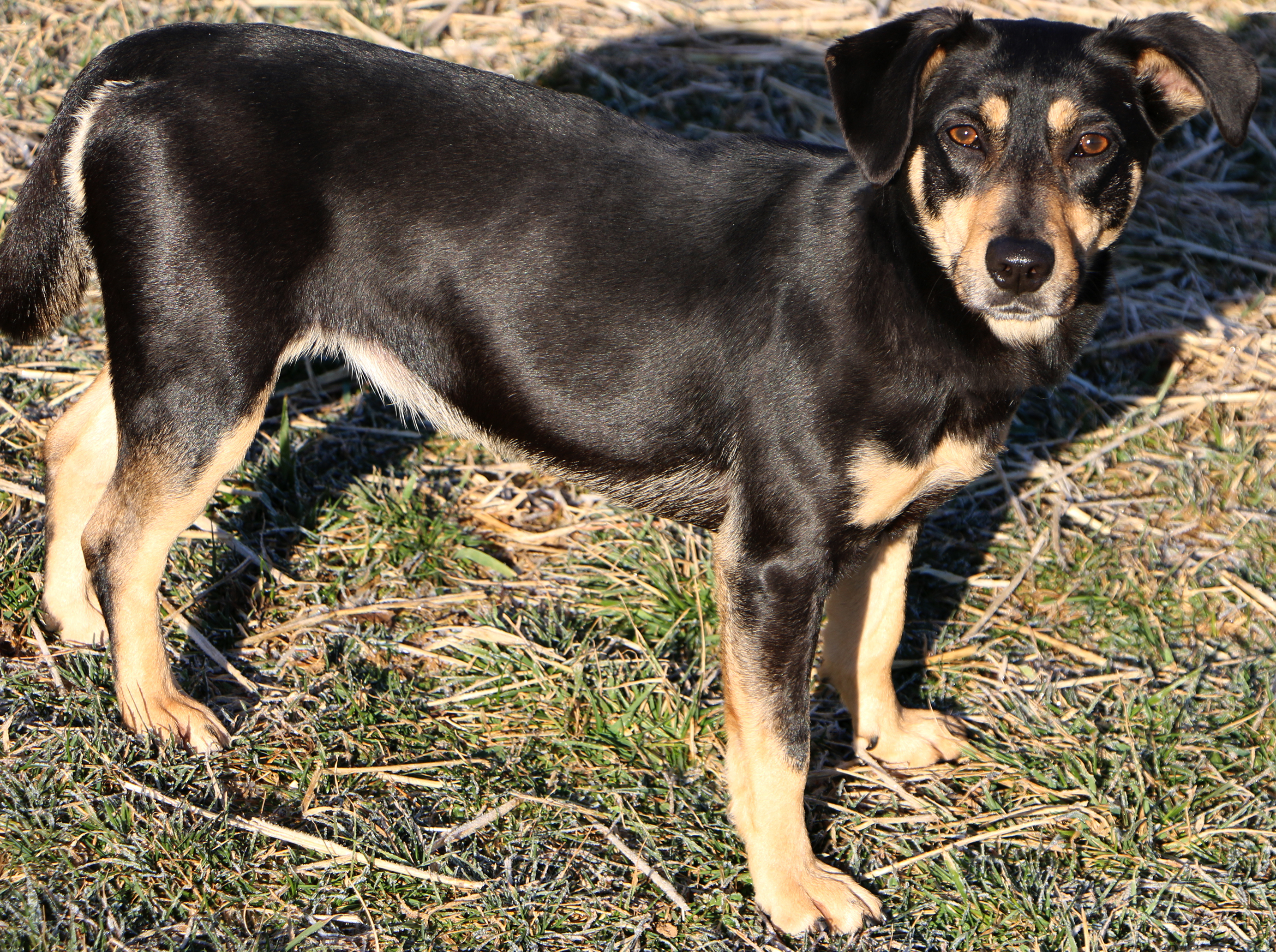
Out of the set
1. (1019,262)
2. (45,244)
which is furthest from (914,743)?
(45,244)

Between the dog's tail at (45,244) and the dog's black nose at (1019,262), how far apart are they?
258cm

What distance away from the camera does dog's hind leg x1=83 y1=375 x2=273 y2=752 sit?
3.31 meters

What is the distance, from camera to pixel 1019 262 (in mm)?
2793

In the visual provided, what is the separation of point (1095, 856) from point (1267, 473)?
227 cm

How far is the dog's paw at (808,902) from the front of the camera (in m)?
3.21

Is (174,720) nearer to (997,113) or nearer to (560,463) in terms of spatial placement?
(560,463)

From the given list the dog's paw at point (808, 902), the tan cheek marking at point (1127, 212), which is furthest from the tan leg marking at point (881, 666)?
the tan cheek marking at point (1127, 212)

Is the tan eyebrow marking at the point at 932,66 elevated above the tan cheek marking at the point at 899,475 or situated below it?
above

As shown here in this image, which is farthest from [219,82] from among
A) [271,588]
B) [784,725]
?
[784,725]

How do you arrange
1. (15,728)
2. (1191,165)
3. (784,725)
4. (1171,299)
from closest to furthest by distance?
(784,725), (15,728), (1171,299), (1191,165)

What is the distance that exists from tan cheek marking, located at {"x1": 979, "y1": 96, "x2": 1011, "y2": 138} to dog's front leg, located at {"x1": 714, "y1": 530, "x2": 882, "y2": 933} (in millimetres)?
1183

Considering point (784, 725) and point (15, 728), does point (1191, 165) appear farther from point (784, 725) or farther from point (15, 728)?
point (15, 728)

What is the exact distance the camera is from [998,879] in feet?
11.0

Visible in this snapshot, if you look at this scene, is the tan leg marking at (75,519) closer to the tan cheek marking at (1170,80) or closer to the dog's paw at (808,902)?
the dog's paw at (808,902)
